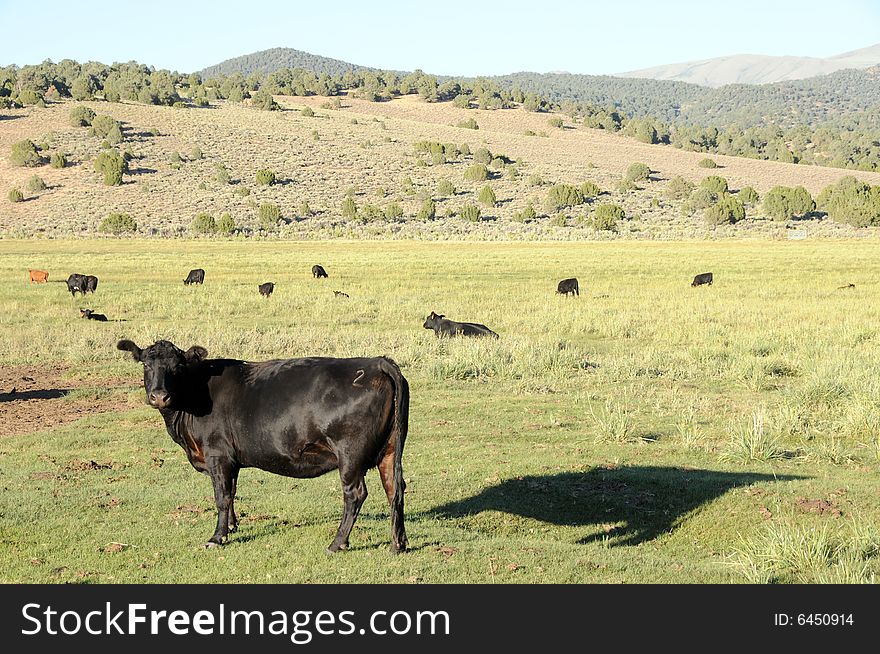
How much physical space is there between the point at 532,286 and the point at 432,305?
7.86 m

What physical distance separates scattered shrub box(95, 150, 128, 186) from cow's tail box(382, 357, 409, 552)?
9068 cm

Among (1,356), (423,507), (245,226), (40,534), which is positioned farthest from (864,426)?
(245,226)

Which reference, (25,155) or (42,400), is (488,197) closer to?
(25,155)

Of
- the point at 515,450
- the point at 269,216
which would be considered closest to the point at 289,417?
the point at 515,450

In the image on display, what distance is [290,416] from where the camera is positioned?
8211 millimetres

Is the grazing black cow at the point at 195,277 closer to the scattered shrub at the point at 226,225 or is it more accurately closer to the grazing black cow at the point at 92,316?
the grazing black cow at the point at 92,316

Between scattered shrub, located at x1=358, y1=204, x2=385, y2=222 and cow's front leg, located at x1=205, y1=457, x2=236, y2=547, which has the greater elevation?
cow's front leg, located at x1=205, y1=457, x2=236, y2=547

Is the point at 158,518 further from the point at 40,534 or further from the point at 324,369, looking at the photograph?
the point at 324,369

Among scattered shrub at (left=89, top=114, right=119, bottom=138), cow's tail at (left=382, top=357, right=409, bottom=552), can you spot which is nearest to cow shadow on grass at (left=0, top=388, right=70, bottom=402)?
cow's tail at (left=382, top=357, right=409, bottom=552)

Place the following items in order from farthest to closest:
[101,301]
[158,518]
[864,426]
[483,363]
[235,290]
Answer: [235,290] < [101,301] < [483,363] < [864,426] < [158,518]

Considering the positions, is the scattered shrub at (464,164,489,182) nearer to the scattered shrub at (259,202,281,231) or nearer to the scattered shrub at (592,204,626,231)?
the scattered shrub at (592,204,626,231)

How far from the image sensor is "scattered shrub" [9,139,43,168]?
97562mm

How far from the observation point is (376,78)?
195 metres

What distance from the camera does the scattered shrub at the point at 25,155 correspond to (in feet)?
320
